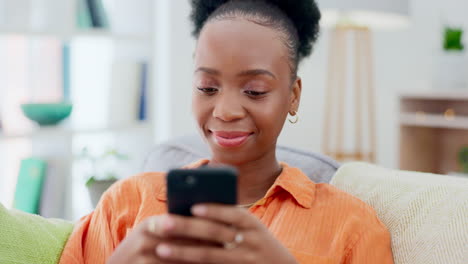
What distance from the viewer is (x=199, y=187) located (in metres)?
0.70

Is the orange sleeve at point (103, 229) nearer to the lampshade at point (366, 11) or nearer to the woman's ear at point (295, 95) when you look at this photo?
the woman's ear at point (295, 95)

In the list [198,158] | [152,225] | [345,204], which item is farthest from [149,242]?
[198,158]

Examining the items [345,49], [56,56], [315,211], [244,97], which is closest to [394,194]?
[315,211]

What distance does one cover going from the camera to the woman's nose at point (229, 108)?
1025 millimetres

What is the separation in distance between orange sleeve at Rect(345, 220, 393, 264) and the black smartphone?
37cm

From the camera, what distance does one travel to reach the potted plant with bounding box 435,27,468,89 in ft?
10.6

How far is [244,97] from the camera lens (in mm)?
1038

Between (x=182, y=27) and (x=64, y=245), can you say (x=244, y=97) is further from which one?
(x=182, y=27)

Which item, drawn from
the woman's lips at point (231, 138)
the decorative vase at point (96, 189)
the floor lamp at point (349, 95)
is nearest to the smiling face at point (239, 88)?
the woman's lips at point (231, 138)

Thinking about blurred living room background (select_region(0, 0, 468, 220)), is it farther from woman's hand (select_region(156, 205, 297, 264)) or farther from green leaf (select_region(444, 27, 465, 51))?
woman's hand (select_region(156, 205, 297, 264))

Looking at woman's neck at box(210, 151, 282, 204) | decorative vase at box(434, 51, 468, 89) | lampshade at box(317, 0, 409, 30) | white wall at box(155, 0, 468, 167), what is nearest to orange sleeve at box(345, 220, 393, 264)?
woman's neck at box(210, 151, 282, 204)

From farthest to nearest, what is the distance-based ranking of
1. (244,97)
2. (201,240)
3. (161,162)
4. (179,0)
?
1. (179,0)
2. (161,162)
3. (244,97)
4. (201,240)

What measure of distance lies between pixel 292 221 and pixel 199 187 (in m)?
0.40

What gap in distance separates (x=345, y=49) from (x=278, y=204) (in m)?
3.00
